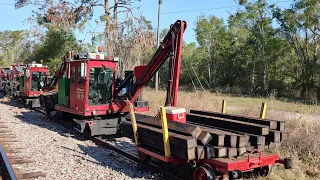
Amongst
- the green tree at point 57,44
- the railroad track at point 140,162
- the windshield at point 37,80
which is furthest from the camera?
the green tree at point 57,44

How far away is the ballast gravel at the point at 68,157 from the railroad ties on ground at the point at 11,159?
0.14 meters

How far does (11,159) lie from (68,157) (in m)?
1.23

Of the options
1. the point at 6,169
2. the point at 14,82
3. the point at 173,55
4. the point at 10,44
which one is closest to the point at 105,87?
the point at 173,55

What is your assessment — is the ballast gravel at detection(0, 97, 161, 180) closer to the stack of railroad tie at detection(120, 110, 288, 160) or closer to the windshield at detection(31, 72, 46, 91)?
the stack of railroad tie at detection(120, 110, 288, 160)

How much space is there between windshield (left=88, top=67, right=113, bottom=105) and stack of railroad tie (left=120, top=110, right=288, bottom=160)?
343cm

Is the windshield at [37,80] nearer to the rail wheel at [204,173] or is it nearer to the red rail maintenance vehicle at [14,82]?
the red rail maintenance vehicle at [14,82]

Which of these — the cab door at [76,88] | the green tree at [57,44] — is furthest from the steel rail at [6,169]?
the green tree at [57,44]

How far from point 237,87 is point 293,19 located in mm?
10105

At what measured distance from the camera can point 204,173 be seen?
543 cm

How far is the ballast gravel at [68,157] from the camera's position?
650cm

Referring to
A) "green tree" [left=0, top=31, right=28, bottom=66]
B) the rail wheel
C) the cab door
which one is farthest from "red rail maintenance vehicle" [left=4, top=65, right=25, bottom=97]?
"green tree" [left=0, top=31, right=28, bottom=66]

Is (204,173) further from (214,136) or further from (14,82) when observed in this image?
(14,82)

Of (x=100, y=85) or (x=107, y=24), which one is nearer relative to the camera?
(x=100, y=85)

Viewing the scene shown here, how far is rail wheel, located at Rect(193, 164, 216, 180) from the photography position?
17.5ft
